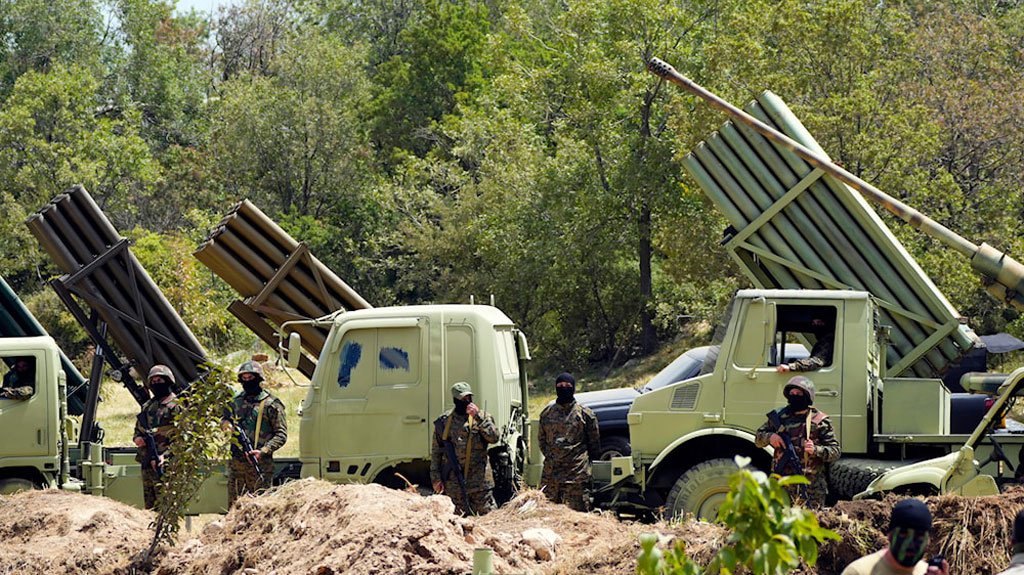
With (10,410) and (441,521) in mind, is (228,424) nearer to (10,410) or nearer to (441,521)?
(441,521)

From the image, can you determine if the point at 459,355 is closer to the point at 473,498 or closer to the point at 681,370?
the point at 473,498

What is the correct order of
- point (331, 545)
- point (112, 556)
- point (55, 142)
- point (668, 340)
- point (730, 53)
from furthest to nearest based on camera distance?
point (55, 142) → point (668, 340) → point (730, 53) → point (112, 556) → point (331, 545)

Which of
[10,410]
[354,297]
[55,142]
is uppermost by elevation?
[55,142]

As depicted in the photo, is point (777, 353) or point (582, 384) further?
point (582, 384)

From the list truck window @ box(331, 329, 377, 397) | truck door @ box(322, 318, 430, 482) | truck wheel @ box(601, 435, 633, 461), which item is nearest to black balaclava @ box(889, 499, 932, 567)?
truck door @ box(322, 318, 430, 482)

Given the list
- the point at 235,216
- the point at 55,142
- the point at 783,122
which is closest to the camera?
the point at 783,122

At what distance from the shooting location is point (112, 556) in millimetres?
9117

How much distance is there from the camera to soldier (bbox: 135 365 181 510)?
36.7ft

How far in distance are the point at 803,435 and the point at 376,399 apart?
368 cm

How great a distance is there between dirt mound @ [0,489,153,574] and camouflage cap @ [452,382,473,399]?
269cm

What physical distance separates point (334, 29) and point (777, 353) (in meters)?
49.2

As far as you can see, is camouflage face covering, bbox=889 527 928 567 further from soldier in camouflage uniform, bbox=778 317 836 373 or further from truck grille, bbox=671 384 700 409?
truck grille, bbox=671 384 700 409

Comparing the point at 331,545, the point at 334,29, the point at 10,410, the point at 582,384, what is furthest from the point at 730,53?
the point at 334,29

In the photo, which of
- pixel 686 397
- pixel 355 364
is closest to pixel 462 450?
pixel 355 364
